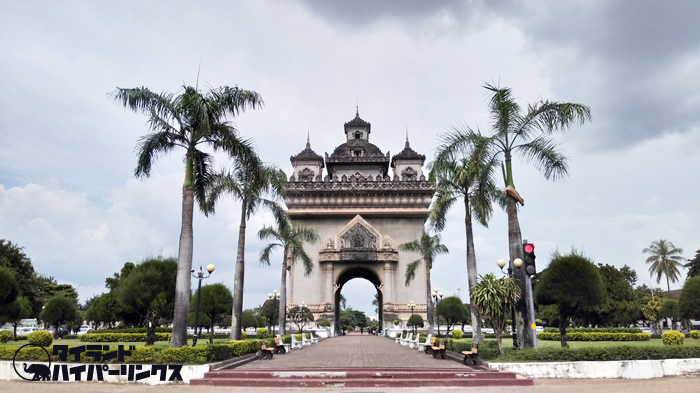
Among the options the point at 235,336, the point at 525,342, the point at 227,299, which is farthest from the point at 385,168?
the point at 525,342

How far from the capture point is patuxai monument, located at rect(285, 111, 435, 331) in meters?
45.8

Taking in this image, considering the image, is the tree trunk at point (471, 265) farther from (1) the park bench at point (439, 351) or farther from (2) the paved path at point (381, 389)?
(2) the paved path at point (381, 389)

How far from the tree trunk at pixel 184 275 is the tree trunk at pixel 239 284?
22.5ft

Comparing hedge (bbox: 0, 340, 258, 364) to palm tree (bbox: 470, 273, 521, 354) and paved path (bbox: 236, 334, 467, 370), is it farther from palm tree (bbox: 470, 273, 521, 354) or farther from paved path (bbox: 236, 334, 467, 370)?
palm tree (bbox: 470, 273, 521, 354)

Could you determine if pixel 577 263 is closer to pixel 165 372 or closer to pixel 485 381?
pixel 485 381

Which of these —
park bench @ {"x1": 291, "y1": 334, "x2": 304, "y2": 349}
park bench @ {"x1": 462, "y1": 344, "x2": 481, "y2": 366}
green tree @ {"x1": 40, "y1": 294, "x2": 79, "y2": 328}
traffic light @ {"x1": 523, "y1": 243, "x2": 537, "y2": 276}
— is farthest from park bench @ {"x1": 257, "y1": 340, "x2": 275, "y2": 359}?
green tree @ {"x1": 40, "y1": 294, "x2": 79, "y2": 328}

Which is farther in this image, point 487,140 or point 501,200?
point 501,200

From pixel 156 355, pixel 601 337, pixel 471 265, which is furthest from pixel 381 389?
pixel 601 337

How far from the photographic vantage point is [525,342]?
619 inches

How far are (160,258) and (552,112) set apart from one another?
2245 centimetres

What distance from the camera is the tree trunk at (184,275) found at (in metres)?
14.7

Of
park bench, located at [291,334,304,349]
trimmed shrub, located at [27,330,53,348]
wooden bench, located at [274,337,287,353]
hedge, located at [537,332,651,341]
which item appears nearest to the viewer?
trimmed shrub, located at [27,330,53,348]

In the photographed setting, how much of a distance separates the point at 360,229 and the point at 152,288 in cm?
2270

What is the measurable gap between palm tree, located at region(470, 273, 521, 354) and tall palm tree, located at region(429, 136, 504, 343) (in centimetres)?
234
